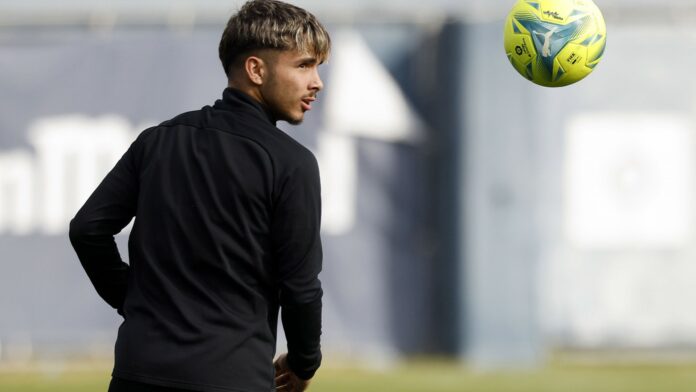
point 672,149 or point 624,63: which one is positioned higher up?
point 624,63

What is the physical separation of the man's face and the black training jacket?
0.10 m

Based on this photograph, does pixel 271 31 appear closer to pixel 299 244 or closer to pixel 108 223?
pixel 299 244

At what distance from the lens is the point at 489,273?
14.0m

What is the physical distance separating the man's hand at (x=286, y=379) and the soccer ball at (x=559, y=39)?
A: 231 centimetres

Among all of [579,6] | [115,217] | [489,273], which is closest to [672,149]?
[489,273]

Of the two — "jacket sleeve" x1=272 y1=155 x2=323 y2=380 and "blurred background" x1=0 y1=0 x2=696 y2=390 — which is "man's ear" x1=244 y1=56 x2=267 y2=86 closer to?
"jacket sleeve" x1=272 y1=155 x2=323 y2=380

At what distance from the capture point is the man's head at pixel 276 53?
3922 millimetres

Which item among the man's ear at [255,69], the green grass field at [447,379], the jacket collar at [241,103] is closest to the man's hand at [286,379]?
the jacket collar at [241,103]

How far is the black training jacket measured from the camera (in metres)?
3.71

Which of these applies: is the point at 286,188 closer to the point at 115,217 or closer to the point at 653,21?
the point at 115,217

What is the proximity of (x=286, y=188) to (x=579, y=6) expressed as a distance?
262cm

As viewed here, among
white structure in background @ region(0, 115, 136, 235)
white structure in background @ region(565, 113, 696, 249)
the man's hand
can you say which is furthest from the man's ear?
white structure in background @ region(565, 113, 696, 249)

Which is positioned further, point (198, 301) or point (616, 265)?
point (616, 265)

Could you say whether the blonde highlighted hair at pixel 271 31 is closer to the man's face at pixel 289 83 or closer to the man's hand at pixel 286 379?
the man's face at pixel 289 83
